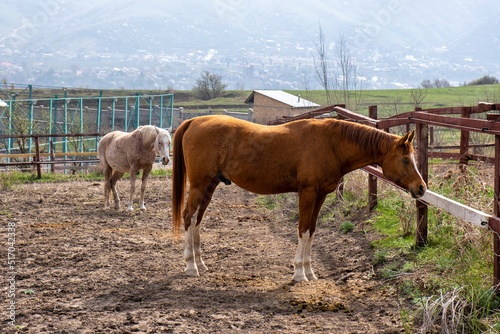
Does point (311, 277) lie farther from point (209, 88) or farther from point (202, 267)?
point (209, 88)

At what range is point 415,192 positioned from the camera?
3932 mm

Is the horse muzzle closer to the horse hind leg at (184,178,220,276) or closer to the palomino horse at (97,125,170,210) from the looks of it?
the horse hind leg at (184,178,220,276)

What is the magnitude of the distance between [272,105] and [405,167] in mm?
36072

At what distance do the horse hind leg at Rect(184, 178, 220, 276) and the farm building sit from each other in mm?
30794

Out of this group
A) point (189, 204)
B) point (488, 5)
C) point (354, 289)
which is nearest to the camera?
point (354, 289)

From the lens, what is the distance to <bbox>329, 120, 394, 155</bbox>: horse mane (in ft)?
13.8

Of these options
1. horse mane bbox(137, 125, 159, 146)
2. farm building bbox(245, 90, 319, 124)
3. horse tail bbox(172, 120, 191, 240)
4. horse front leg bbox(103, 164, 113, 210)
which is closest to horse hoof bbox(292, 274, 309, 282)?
horse tail bbox(172, 120, 191, 240)

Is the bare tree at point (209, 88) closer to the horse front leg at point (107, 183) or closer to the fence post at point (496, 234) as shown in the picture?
the horse front leg at point (107, 183)

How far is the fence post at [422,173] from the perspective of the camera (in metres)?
4.50

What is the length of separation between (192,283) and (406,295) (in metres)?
2.06

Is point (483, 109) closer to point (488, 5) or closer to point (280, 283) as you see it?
point (280, 283)

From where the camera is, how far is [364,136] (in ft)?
14.2

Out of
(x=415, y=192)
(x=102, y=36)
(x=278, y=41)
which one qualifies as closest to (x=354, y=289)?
(x=415, y=192)

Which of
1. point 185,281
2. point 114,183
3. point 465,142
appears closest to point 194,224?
point 185,281
